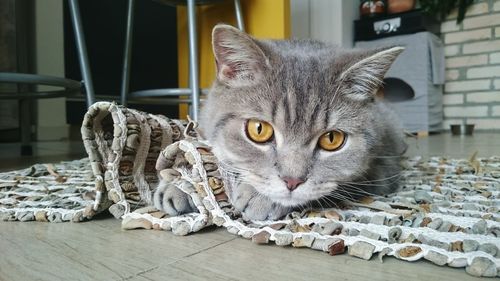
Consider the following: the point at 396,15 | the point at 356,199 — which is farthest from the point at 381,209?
the point at 396,15

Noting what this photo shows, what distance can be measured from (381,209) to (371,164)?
154mm

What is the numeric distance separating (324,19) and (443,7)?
1.46 m

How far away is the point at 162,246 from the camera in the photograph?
63 cm

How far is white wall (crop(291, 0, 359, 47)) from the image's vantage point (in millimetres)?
3354

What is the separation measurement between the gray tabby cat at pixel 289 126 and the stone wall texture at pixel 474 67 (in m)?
3.97

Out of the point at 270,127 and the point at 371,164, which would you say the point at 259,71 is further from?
the point at 371,164

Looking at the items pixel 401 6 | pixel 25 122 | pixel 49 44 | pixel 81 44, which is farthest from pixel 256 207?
pixel 401 6

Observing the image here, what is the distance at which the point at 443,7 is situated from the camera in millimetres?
4070

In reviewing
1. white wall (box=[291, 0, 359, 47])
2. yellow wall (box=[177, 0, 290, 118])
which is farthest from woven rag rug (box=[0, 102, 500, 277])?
white wall (box=[291, 0, 359, 47])

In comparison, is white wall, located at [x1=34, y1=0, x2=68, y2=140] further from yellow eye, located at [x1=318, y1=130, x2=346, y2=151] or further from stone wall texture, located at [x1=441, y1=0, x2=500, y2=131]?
stone wall texture, located at [x1=441, y1=0, x2=500, y2=131]

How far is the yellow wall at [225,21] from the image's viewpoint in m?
2.31

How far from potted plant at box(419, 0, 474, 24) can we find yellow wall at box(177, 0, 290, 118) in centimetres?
224

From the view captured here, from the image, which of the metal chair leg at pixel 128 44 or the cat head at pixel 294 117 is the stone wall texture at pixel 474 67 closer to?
the metal chair leg at pixel 128 44

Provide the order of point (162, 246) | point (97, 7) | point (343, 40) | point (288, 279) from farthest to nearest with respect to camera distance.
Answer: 1. point (343, 40)
2. point (97, 7)
3. point (162, 246)
4. point (288, 279)
